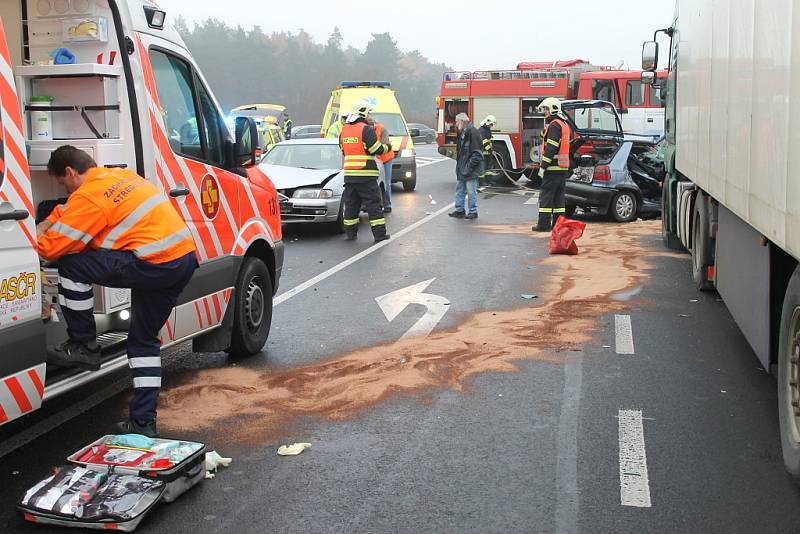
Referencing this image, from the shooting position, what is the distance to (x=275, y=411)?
5918 millimetres

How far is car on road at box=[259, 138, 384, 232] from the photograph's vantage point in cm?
1491

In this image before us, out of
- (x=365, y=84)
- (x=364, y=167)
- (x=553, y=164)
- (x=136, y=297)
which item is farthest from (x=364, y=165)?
(x=365, y=84)

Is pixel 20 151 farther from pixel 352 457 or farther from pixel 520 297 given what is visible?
pixel 520 297

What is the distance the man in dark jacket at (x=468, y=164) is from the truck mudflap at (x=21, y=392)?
43.4ft

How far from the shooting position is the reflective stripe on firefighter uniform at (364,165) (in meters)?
14.1

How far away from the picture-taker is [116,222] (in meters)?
4.94

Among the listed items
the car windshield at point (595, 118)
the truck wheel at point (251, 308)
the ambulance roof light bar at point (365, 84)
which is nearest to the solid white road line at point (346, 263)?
the truck wheel at point (251, 308)

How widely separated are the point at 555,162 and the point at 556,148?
221 mm

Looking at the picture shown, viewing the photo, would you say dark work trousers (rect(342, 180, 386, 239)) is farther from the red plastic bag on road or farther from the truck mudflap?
the truck mudflap

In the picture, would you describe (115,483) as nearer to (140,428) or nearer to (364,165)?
(140,428)

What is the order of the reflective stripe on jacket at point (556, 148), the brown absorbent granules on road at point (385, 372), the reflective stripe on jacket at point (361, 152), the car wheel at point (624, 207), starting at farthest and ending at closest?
the car wheel at point (624, 207) → the reflective stripe on jacket at point (556, 148) → the reflective stripe on jacket at point (361, 152) → the brown absorbent granules on road at point (385, 372)

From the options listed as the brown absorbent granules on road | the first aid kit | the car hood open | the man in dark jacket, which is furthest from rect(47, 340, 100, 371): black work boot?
the man in dark jacket

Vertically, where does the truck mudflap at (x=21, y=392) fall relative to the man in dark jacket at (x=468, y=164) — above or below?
below

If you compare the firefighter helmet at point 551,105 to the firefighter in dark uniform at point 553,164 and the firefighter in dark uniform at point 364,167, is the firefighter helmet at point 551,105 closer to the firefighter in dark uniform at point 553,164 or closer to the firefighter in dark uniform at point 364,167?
the firefighter in dark uniform at point 553,164
